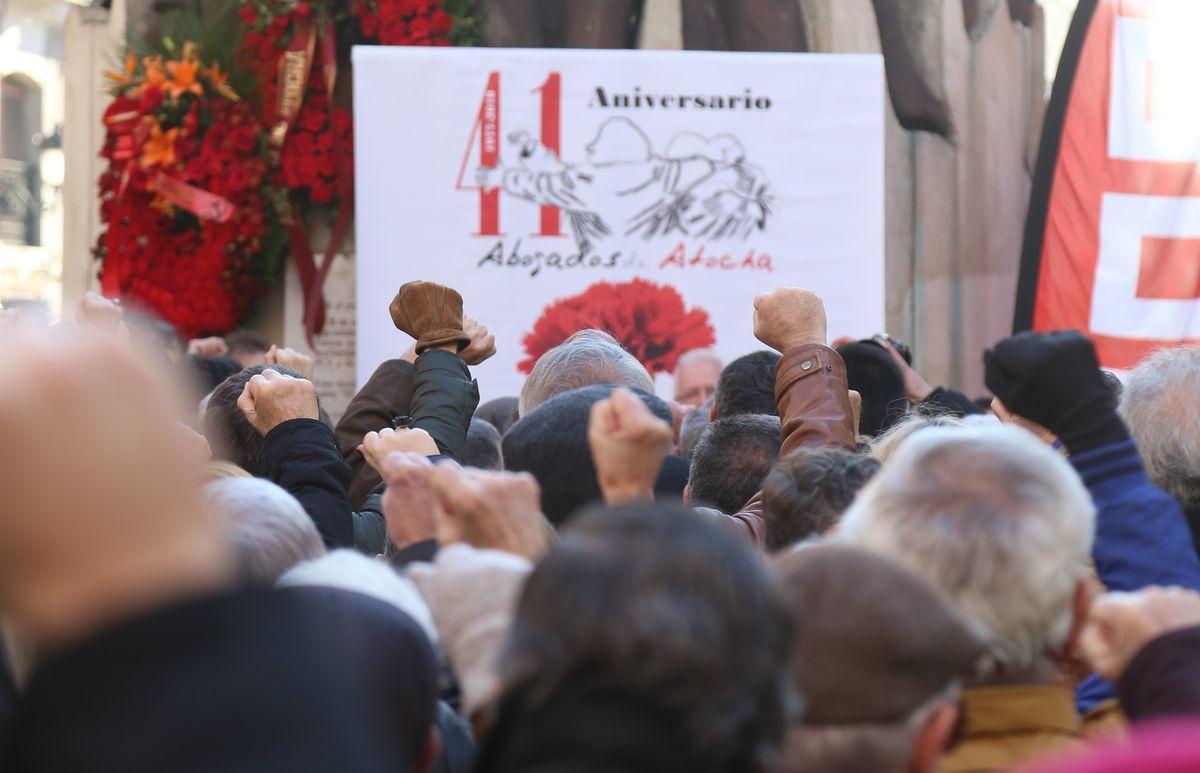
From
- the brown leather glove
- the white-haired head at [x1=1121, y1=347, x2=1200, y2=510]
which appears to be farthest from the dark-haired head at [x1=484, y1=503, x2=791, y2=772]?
the brown leather glove

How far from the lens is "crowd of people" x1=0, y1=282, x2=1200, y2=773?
90cm

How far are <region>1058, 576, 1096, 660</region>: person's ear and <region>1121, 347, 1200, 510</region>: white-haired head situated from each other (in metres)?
0.78

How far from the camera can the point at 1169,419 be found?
7.50 ft

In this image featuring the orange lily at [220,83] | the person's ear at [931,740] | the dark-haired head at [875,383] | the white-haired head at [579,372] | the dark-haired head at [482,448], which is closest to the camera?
the person's ear at [931,740]

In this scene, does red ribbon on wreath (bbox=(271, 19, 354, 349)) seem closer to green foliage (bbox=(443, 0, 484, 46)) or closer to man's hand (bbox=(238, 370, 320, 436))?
green foliage (bbox=(443, 0, 484, 46))

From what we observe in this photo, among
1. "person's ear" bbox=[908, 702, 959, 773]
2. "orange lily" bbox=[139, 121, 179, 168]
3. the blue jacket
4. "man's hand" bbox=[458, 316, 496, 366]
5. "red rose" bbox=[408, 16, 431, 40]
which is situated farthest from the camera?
"red rose" bbox=[408, 16, 431, 40]

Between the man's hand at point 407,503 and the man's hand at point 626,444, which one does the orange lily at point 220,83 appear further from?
the man's hand at point 626,444

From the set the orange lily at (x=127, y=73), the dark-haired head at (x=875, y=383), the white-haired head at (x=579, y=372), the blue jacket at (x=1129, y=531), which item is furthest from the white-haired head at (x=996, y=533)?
the orange lily at (x=127, y=73)

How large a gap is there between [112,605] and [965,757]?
2.83 ft

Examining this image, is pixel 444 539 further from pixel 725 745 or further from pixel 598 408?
pixel 725 745

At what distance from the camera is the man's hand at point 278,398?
8.05ft

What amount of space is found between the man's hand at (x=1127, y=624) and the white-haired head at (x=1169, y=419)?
2.66 feet

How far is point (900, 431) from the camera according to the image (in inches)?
92.7

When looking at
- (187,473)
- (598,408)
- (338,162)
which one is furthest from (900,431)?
(338,162)
